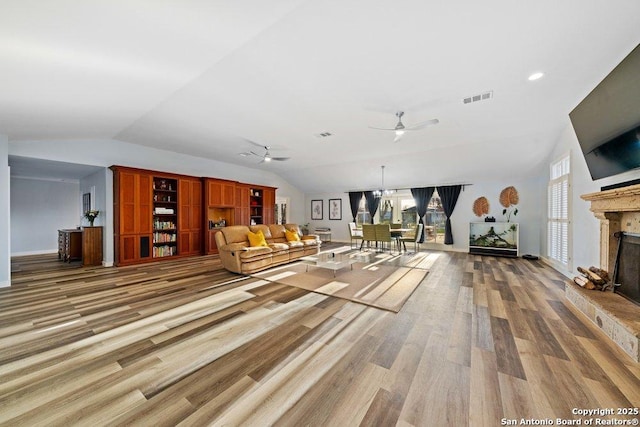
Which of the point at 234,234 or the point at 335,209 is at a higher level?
the point at 335,209

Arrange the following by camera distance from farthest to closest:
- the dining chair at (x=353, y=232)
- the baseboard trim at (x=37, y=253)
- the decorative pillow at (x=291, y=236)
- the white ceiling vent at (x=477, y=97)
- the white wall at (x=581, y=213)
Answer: the dining chair at (x=353, y=232), the baseboard trim at (x=37, y=253), the decorative pillow at (x=291, y=236), the white wall at (x=581, y=213), the white ceiling vent at (x=477, y=97)

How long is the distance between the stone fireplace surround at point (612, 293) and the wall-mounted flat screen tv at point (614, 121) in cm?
35

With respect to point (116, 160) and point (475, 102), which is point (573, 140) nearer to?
point (475, 102)

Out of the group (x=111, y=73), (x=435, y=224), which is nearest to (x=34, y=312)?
(x=111, y=73)

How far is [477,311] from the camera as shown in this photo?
298 cm

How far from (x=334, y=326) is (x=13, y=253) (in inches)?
399

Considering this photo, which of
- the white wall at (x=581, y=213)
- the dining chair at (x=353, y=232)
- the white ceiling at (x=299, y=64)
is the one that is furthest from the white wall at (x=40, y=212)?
the white wall at (x=581, y=213)

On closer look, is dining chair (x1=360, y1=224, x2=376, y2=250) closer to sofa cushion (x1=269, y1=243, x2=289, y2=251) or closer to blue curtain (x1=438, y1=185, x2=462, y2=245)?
blue curtain (x1=438, y1=185, x2=462, y2=245)

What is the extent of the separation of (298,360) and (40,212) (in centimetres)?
1013

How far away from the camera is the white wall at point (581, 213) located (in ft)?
11.7

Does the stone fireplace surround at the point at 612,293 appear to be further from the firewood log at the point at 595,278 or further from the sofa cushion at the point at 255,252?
the sofa cushion at the point at 255,252

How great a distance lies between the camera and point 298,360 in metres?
2.00

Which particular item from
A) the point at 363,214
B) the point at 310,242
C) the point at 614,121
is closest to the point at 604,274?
the point at 614,121

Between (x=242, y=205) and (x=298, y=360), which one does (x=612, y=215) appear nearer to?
(x=298, y=360)
